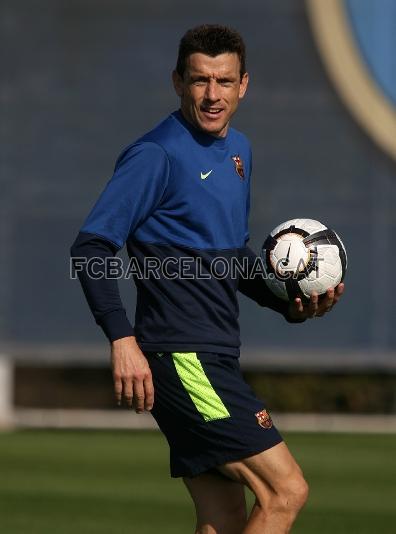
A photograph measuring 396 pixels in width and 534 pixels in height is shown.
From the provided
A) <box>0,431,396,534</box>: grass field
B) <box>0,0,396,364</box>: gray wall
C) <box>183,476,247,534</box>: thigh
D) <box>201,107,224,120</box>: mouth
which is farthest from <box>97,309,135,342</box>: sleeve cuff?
<box>0,0,396,364</box>: gray wall

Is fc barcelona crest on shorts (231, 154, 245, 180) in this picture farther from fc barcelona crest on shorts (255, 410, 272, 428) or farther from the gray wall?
the gray wall

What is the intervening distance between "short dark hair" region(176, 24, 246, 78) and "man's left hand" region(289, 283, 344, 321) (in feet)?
→ 3.37

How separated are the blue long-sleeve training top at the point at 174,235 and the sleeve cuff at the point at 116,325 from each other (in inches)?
1.9

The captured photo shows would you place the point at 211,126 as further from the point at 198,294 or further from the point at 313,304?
the point at 313,304

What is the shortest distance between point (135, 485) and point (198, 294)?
637 centimetres

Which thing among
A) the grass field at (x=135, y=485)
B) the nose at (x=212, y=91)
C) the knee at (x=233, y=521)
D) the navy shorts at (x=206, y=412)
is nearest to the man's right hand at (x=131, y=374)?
the navy shorts at (x=206, y=412)

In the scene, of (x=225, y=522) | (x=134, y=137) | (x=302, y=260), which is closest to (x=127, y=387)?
(x=225, y=522)

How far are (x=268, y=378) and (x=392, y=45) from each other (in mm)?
4844

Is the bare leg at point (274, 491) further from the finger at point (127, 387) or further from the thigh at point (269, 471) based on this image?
the finger at point (127, 387)

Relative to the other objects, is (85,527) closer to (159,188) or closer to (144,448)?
(159,188)

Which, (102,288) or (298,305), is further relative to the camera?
(298,305)

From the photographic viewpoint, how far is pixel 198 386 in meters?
5.57

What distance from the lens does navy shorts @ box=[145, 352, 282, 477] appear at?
5.50 metres

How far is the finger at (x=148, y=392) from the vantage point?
5285mm
